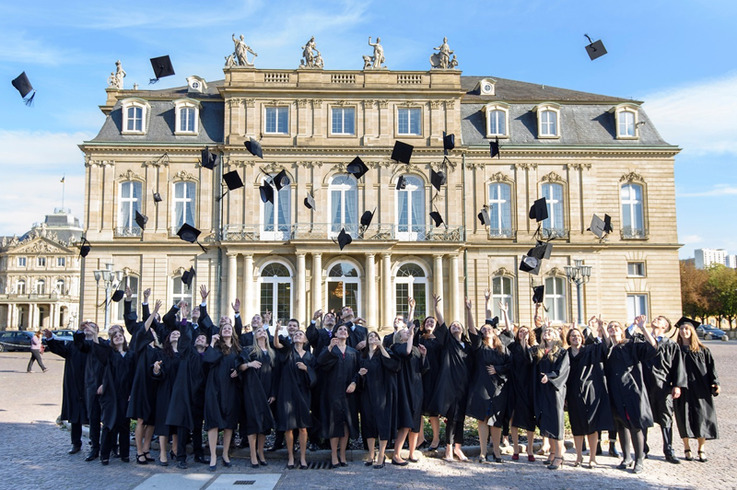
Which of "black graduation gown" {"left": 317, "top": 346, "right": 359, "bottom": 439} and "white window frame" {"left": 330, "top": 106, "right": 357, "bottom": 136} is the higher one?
"white window frame" {"left": 330, "top": 106, "right": 357, "bottom": 136}

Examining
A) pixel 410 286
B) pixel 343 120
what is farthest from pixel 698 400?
pixel 343 120

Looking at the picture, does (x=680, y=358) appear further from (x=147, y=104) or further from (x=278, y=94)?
(x=147, y=104)

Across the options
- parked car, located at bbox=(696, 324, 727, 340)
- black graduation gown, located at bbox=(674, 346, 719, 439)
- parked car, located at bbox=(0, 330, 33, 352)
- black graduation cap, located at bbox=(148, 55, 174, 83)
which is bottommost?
parked car, located at bbox=(696, 324, 727, 340)

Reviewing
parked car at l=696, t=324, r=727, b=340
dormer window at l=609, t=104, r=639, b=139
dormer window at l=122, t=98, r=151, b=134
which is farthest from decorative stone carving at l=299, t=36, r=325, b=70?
parked car at l=696, t=324, r=727, b=340

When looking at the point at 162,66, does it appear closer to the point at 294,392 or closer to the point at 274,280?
the point at 274,280

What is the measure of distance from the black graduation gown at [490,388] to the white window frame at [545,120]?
90.4 ft

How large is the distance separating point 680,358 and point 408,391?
15.2ft

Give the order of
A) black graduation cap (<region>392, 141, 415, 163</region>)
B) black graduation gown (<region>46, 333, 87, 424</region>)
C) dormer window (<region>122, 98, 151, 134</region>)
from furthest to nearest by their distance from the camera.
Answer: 1. dormer window (<region>122, 98, 151, 134</region>)
2. black graduation cap (<region>392, 141, 415, 163</region>)
3. black graduation gown (<region>46, 333, 87, 424</region>)

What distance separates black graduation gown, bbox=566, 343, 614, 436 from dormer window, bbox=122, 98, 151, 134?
30.7m

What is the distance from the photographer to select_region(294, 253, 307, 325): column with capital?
3321 centimetres

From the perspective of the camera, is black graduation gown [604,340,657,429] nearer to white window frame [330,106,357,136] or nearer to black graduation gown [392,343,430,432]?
black graduation gown [392,343,430,432]

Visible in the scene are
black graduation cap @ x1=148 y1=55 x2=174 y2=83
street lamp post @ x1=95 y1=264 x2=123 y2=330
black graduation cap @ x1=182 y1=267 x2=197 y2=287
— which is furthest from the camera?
street lamp post @ x1=95 y1=264 x2=123 y2=330

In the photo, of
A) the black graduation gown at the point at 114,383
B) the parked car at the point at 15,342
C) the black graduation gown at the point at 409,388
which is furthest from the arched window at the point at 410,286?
the parked car at the point at 15,342

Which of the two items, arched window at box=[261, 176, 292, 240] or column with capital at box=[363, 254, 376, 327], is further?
arched window at box=[261, 176, 292, 240]
